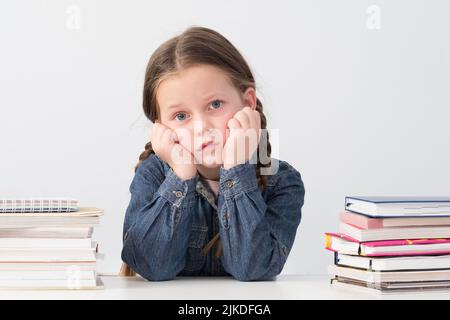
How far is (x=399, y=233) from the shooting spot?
1446 mm

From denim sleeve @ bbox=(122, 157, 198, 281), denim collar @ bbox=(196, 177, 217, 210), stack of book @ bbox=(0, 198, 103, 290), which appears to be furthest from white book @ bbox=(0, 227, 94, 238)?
denim collar @ bbox=(196, 177, 217, 210)

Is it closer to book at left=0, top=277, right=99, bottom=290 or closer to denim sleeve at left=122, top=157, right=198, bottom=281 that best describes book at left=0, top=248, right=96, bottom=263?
book at left=0, top=277, right=99, bottom=290

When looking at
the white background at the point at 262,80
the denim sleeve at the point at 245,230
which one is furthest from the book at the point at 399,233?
the white background at the point at 262,80

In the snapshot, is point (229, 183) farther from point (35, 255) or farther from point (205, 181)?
point (35, 255)

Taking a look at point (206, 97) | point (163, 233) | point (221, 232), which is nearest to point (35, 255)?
point (163, 233)

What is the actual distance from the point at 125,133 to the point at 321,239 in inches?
36.8

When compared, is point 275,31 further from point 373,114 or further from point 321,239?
point 321,239

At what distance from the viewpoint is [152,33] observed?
3.40 m

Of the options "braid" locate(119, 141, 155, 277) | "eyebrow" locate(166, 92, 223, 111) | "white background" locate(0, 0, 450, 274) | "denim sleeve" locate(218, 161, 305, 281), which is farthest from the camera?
"white background" locate(0, 0, 450, 274)

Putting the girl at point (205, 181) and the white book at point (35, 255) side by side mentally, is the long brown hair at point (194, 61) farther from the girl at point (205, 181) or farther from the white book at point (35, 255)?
the white book at point (35, 255)

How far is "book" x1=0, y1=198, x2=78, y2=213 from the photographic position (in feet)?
4.72

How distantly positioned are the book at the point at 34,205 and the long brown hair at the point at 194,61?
1.49 ft

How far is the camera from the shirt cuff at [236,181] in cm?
163
